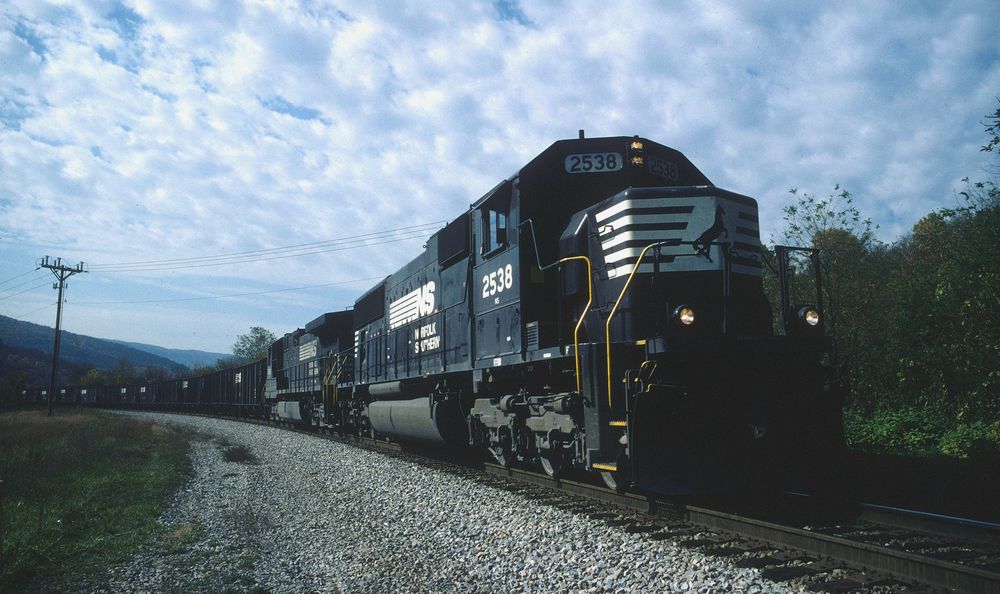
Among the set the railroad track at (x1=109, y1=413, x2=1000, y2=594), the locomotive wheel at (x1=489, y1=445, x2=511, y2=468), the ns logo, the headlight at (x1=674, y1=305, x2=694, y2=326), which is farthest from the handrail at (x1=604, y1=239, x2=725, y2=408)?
the ns logo

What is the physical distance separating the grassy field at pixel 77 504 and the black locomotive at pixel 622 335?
411 centimetres

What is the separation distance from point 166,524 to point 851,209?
19084mm

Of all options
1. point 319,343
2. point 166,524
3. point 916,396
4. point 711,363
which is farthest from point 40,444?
point 916,396

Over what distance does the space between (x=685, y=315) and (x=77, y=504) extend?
26.2 ft

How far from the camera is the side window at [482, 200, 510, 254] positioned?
8445 millimetres

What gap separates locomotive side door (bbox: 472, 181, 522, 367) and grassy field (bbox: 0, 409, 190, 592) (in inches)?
166

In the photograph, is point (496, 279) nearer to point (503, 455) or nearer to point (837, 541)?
point (503, 455)

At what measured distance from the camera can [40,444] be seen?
1870 centimetres

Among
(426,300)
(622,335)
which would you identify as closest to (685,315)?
(622,335)

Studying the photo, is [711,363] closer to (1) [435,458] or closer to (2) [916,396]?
(1) [435,458]

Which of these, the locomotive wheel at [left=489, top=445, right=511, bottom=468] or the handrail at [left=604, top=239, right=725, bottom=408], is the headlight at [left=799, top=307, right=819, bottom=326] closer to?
the handrail at [left=604, top=239, right=725, bottom=408]

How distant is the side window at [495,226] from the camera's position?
27.7 feet

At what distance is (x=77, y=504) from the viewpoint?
8.82m

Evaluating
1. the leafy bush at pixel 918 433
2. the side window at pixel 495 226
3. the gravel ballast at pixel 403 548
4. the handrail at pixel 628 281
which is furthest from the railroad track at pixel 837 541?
the leafy bush at pixel 918 433
